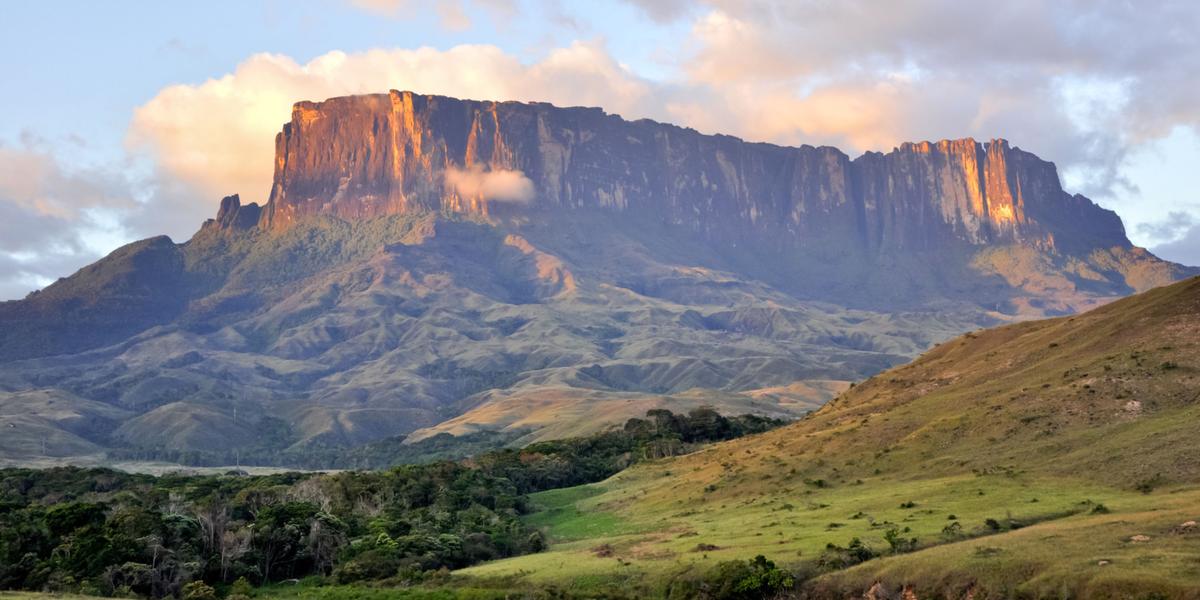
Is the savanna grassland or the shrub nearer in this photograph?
the savanna grassland

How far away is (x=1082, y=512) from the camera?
7300 cm

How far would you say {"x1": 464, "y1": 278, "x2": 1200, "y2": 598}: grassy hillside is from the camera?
6219cm

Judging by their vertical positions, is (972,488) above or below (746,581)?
above

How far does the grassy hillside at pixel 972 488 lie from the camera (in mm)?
62188

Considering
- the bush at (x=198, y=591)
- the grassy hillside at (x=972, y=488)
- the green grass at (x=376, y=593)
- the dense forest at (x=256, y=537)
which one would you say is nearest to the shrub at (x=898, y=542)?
the grassy hillside at (x=972, y=488)

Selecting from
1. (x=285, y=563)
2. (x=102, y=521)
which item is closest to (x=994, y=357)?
(x=285, y=563)

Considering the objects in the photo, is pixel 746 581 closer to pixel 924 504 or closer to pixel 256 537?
pixel 924 504

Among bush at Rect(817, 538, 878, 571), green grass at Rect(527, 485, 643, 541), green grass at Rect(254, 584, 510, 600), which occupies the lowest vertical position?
green grass at Rect(254, 584, 510, 600)

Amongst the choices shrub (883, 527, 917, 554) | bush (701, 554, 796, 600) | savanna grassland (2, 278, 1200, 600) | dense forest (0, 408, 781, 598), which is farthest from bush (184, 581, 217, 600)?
shrub (883, 527, 917, 554)

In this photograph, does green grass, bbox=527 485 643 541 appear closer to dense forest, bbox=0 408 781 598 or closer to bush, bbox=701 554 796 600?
dense forest, bbox=0 408 781 598

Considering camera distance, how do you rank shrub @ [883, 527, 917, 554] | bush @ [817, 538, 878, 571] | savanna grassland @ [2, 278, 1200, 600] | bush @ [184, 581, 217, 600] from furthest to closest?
bush @ [184, 581, 217, 600]
shrub @ [883, 527, 917, 554]
bush @ [817, 538, 878, 571]
savanna grassland @ [2, 278, 1200, 600]

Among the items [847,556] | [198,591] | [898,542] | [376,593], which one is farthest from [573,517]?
[898,542]

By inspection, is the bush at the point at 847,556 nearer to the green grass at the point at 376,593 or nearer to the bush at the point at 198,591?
the green grass at the point at 376,593

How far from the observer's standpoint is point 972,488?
280 ft
